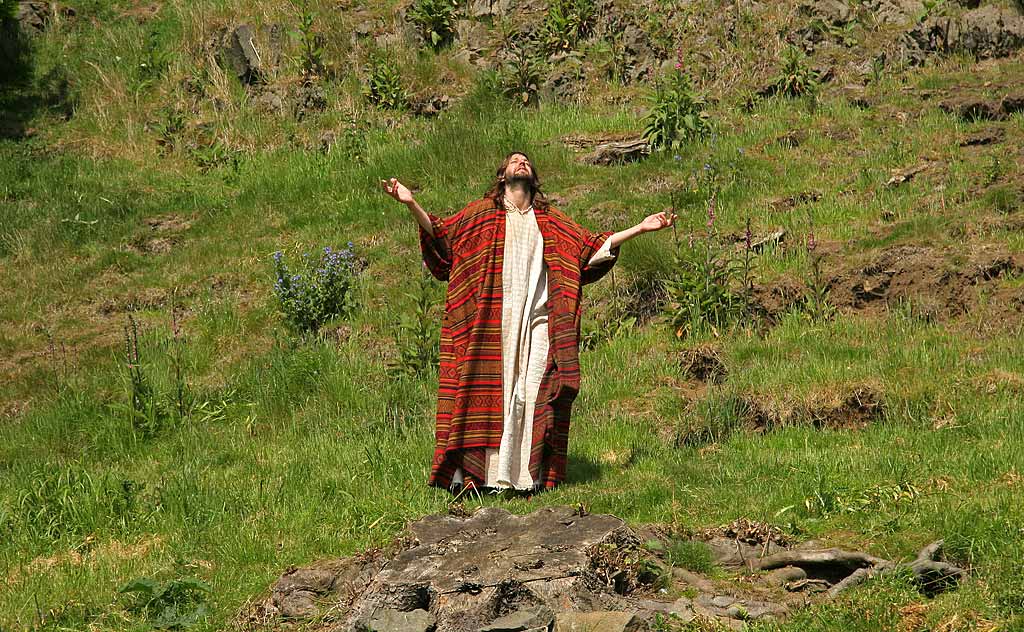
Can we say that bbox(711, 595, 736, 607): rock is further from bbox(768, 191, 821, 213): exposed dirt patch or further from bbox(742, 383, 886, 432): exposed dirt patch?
bbox(768, 191, 821, 213): exposed dirt patch

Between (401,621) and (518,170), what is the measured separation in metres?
3.37

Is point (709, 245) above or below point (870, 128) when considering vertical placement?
below

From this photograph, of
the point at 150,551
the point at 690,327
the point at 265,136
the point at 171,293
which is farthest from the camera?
the point at 265,136

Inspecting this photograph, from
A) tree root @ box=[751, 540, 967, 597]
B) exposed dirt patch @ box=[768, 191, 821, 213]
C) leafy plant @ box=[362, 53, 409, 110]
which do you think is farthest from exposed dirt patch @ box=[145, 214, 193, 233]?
tree root @ box=[751, 540, 967, 597]

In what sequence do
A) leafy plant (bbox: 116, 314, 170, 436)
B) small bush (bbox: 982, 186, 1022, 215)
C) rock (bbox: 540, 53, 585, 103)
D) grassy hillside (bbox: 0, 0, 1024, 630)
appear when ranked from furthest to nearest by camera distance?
rock (bbox: 540, 53, 585, 103) → small bush (bbox: 982, 186, 1022, 215) → leafy plant (bbox: 116, 314, 170, 436) → grassy hillside (bbox: 0, 0, 1024, 630)

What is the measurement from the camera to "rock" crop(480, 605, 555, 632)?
5.41 meters

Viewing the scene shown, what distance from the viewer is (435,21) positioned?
54.5 ft

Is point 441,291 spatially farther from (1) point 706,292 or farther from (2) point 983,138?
(2) point 983,138

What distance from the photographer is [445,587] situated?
18.6 ft

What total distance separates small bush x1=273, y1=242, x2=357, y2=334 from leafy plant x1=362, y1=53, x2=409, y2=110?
446cm

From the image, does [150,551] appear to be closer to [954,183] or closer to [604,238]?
[604,238]

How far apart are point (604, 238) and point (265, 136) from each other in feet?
28.3

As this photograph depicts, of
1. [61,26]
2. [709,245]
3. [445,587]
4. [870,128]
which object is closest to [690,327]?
[709,245]

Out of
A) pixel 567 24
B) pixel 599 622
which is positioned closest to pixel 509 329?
pixel 599 622
